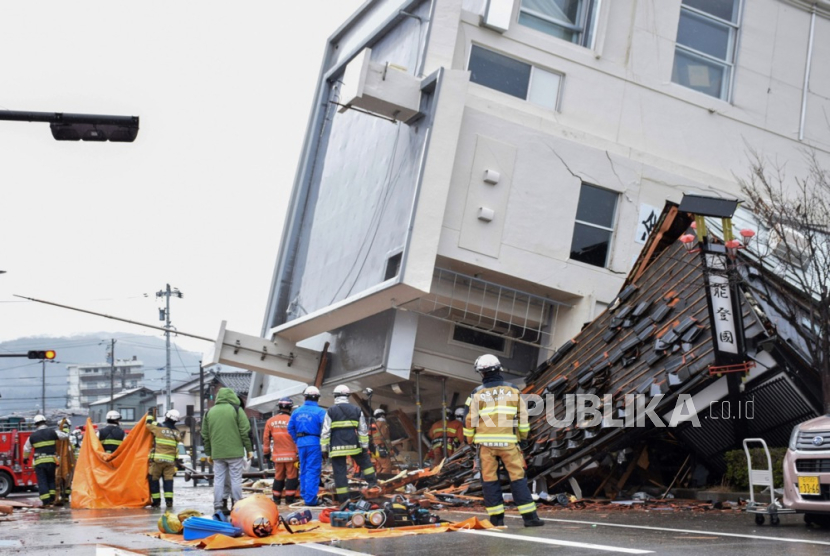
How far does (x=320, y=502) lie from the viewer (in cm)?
1557

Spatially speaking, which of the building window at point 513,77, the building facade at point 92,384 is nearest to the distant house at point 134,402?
the building facade at point 92,384

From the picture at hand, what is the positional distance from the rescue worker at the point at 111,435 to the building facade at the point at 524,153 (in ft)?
18.5

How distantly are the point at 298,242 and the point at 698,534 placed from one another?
19.5 m

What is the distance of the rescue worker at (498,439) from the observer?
9.96 meters

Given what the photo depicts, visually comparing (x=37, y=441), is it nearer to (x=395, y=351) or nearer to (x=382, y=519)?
(x=395, y=351)

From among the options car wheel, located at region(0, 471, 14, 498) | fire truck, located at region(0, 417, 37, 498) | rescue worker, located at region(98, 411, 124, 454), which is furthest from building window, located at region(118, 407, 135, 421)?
rescue worker, located at region(98, 411, 124, 454)

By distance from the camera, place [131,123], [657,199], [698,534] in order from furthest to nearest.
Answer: [657,199]
[131,123]
[698,534]

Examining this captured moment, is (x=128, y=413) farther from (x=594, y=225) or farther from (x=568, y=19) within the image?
(x=568, y=19)

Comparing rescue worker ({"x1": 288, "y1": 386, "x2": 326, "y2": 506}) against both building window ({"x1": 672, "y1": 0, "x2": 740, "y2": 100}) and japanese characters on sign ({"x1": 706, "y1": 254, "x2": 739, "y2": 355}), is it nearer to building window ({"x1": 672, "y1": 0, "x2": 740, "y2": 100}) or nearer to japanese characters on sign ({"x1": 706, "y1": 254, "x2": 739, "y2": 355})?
japanese characters on sign ({"x1": 706, "y1": 254, "x2": 739, "y2": 355})

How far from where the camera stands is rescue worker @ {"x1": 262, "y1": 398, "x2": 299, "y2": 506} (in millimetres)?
15906

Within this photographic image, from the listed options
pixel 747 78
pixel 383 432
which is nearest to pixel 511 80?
pixel 747 78

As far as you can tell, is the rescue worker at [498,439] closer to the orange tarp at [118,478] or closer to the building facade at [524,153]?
the orange tarp at [118,478]

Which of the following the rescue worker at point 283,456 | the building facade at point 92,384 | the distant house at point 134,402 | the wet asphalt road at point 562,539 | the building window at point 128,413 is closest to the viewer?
the wet asphalt road at point 562,539

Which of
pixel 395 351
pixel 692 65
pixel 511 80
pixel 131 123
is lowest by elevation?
pixel 395 351
